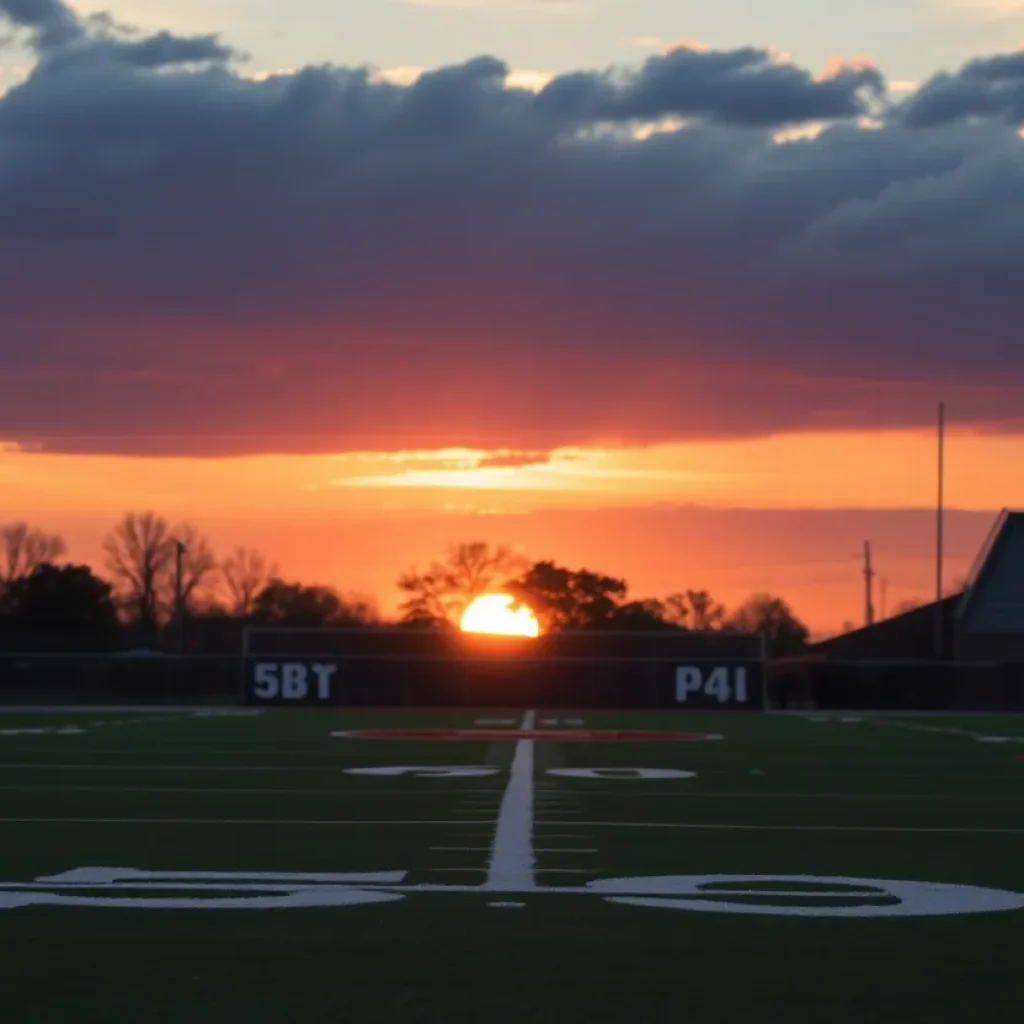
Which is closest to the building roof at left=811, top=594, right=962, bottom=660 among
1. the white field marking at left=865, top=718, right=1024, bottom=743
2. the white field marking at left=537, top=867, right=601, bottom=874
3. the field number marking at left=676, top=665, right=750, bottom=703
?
the field number marking at left=676, top=665, right=750, bottom=703

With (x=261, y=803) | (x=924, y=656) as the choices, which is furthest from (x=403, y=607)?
(x=261, y=803)

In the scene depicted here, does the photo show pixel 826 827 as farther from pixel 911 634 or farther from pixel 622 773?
pixel 911 634

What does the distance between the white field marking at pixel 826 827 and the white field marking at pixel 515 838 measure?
1.76 ft

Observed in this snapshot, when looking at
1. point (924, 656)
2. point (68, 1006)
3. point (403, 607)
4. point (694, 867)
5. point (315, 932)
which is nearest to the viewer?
point (68, 1006)

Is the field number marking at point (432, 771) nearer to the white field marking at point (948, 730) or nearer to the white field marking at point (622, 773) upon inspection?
the white field marking at point (622, 773)

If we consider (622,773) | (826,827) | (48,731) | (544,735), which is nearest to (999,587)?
(544,735)

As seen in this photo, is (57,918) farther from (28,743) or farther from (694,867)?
(28,743)

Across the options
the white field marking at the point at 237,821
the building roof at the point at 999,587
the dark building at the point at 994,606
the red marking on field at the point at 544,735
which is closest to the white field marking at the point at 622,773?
the white field marking at the point at 237,821

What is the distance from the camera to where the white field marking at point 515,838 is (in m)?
10.7

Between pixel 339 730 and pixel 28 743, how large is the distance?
25.9 ft

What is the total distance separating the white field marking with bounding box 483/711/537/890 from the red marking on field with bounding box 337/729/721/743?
921cm

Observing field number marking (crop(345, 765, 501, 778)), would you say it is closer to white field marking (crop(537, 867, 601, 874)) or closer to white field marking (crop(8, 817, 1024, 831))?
white field marking (crop(8, 817, 1024, 831))

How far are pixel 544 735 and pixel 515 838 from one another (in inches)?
758

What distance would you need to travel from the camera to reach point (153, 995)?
23.1ft
